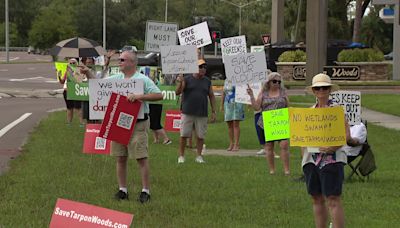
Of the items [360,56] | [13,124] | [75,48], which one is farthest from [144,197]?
[360,56]

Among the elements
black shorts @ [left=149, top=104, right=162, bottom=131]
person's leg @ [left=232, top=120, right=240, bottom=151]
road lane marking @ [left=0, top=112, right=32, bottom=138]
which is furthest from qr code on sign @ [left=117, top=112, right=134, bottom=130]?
road lane marking @ [left=0, top=112, right=32, bottom=138]

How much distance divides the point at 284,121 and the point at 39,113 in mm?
13234

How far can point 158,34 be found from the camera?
1471 cm

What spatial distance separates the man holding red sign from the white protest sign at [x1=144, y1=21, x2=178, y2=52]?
6251 mm

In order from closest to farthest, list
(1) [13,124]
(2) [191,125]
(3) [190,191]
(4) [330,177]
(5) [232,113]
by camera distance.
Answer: (4) [330,177] → (3) [190,191] → (2) [191,125] → (5) [232,113] → (1) [13,124]

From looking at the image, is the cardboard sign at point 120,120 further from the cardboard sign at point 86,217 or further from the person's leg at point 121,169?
the cardboard sign at point 86,217

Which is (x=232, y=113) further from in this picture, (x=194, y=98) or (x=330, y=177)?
(x=330, y=177)

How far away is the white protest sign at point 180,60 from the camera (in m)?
11.5

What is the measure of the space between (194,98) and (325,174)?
526 cm

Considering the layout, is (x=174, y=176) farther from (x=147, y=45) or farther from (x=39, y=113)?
(x=39, y=113)

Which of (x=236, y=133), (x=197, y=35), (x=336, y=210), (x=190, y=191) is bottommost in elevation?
(x=190, y=191)

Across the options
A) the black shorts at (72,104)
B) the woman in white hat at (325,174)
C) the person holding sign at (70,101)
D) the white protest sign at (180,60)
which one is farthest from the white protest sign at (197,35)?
the woman in white hat at (325,174)

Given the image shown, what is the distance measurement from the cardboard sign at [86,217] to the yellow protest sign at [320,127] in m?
1.91

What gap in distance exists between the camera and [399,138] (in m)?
15.4
